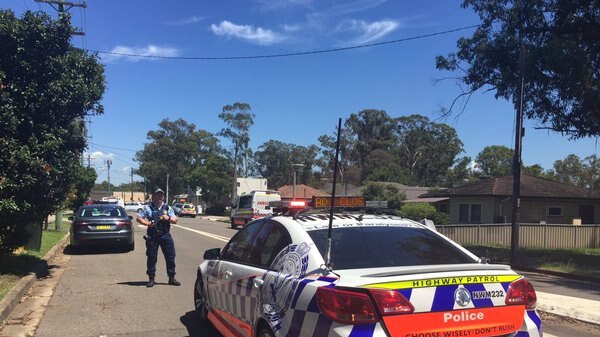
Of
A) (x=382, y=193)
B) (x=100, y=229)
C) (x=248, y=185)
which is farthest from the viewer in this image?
(x=248, y=185)

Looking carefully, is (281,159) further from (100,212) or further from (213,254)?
(213,254)

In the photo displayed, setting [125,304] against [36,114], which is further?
[36,114]

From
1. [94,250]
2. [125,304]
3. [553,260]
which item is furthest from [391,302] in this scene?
[553,260]

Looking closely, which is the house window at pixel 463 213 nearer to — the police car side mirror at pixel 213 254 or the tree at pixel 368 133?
the police car side mirror at pixel 213 254

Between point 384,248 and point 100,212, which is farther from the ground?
point 384,248

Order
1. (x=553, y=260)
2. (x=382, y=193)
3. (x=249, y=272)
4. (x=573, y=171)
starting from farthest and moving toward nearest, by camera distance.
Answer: (x=573, y=171) < (x=382, y=193) < (x=553, y=260) < (x=249, y=272)

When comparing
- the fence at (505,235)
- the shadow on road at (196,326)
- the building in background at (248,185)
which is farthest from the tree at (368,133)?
the shadow on road at (196,326)

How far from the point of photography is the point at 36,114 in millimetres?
9672

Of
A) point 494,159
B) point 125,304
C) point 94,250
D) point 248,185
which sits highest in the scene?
→ point 494,159

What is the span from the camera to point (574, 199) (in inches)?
1203

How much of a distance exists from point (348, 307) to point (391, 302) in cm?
28

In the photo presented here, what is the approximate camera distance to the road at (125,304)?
6559 mm

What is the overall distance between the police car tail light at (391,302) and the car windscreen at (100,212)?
1378 cm

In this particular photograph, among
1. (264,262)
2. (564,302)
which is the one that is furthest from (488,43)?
(264,262)
